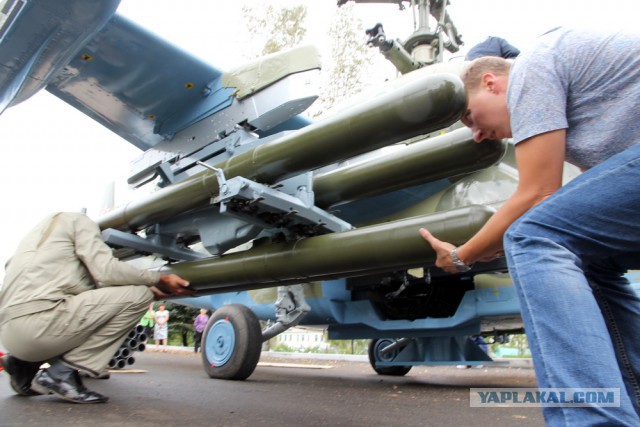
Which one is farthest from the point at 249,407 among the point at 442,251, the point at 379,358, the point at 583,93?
the point at 379,358

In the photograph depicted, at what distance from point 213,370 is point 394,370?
2.30 meters

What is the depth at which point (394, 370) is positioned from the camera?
5.75m

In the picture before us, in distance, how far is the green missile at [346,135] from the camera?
1865 millimetres

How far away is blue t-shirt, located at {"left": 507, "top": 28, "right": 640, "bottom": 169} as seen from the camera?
43.0 inches

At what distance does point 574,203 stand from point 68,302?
8.15 feet

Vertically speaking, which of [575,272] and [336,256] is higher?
[336,256]

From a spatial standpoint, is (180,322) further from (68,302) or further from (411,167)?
(411,167)

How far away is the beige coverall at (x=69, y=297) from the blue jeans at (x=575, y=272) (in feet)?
7.31

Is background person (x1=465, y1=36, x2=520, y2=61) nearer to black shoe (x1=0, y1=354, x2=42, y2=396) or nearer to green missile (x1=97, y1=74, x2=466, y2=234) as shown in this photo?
green missile (x1=97, y1=74, x2=466, y2=234)

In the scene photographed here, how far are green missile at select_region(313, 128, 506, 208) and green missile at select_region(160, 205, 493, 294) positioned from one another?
416mm

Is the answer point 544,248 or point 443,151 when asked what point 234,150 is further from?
point 544,248

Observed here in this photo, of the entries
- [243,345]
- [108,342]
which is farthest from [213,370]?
[108,342]

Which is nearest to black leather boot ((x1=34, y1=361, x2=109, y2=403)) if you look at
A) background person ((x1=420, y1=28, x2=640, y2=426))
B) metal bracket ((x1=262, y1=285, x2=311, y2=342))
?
metal bracket ((x1=262, y1=285, x2=311, y2=342))

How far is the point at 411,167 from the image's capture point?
2566 millimetres
